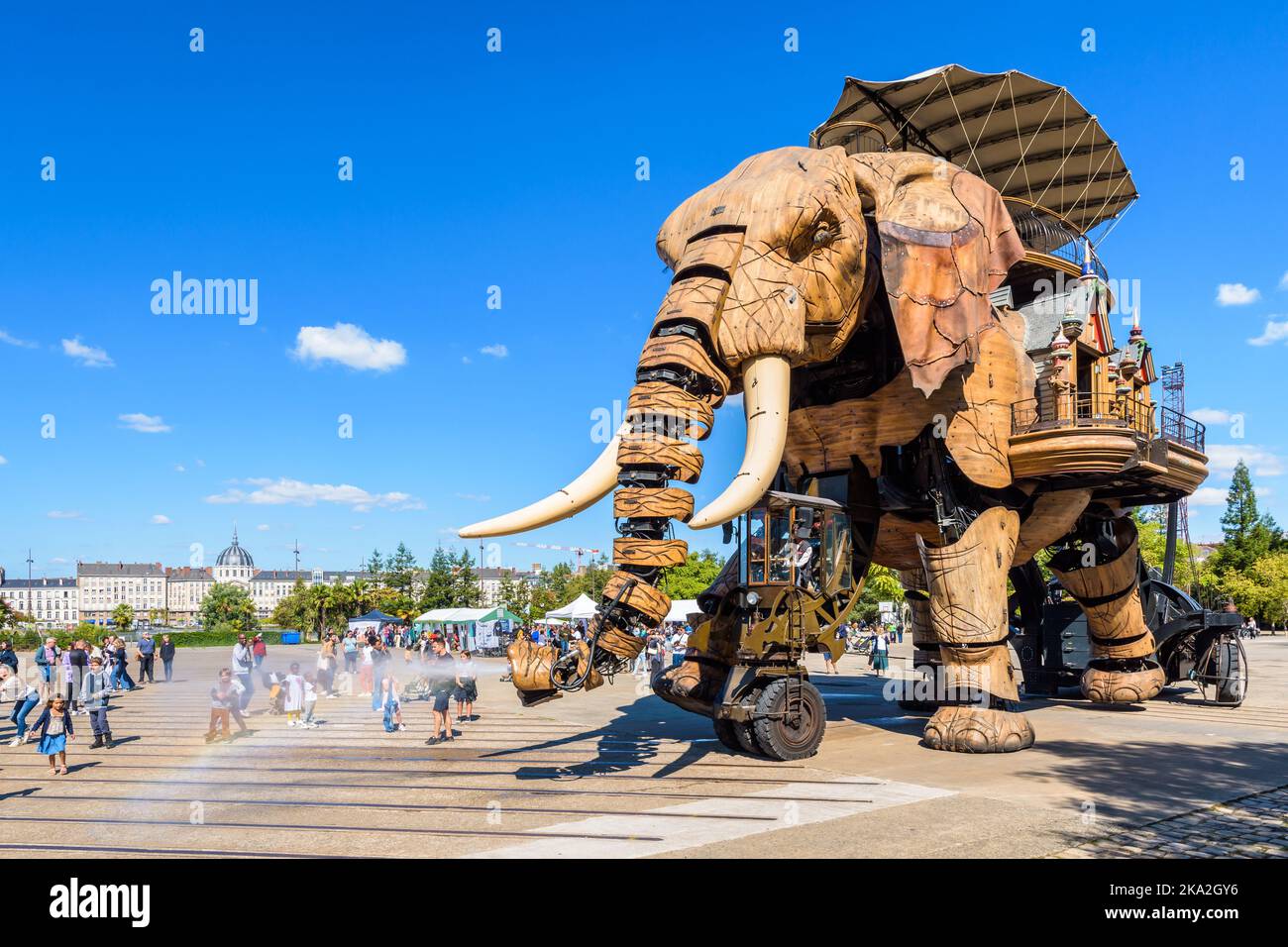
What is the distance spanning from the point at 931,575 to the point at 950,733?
1.74 meters

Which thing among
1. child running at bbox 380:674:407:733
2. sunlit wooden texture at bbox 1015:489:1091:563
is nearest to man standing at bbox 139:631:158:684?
child running at bbox 380:674:407:733

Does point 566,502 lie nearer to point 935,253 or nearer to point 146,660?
point 935,253

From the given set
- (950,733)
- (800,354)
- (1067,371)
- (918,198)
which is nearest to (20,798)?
(800,354)

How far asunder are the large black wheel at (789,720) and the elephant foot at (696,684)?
113 cm

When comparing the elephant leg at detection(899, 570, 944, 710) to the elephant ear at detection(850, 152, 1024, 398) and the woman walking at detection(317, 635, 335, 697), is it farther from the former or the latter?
the woman walking at detection(317, 635, 335, 697)

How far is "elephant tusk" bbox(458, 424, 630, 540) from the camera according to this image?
25.7ft

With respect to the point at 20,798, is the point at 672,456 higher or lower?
higher

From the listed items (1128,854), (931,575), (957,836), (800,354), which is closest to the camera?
(1128,854)

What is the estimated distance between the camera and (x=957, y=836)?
686 centimetres

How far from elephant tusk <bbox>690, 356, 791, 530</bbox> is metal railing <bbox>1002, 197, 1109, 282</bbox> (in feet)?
25.0

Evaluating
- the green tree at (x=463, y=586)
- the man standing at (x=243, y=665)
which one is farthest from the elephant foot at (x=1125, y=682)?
the green tree at (x=463, y=586)
